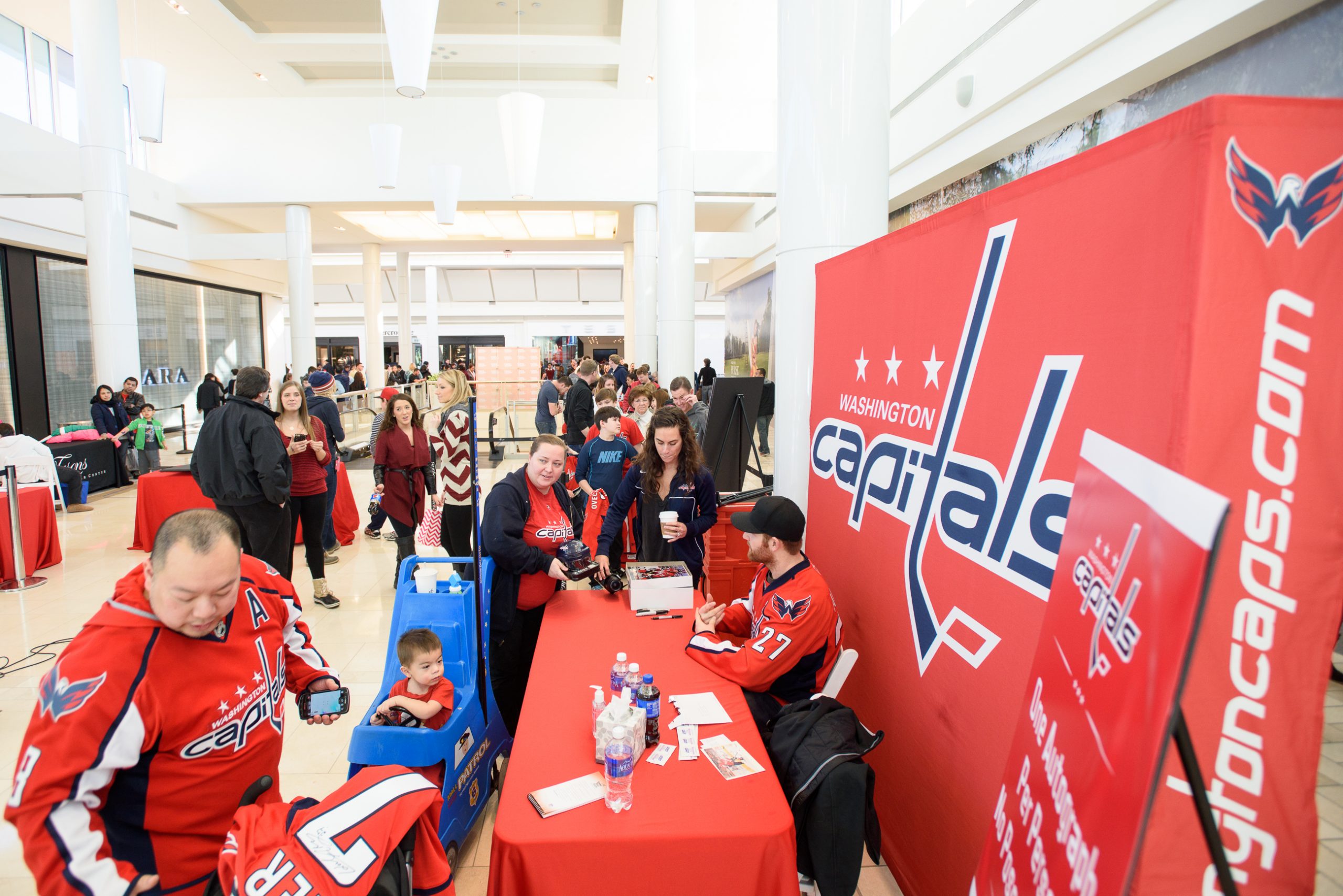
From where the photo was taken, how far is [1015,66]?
5602 millimetres

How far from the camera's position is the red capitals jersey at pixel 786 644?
2457 millimetres

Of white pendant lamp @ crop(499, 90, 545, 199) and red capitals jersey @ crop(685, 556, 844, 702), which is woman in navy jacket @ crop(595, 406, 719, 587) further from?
white pendant lamp @ crop(499, 90, 545, 199)

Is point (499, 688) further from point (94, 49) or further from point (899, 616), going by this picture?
point (94, 49)

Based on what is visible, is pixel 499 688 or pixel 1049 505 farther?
pixel 499 688

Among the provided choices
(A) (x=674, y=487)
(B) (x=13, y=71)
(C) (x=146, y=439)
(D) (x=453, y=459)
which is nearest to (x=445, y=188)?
(C) (x=146, y=439)

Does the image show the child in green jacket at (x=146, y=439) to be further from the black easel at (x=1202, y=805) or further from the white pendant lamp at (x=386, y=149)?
the black easel at (x=1202, y=805)

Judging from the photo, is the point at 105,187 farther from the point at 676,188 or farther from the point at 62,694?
the point at 62,694

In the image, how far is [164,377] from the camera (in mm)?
16156

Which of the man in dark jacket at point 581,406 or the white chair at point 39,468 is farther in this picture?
the man in dark jacket at point 581,406

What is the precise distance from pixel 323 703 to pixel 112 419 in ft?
33.4

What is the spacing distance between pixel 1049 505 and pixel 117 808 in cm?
230

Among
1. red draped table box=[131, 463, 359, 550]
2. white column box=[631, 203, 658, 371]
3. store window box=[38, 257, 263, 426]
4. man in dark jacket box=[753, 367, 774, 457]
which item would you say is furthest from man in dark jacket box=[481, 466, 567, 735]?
store window box=[38, 257, 263, 426]

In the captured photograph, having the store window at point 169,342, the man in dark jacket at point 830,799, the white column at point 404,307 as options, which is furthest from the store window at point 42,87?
the man in dark jacket at point 830,799

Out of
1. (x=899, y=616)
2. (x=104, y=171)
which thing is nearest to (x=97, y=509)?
(x=104, y=171)
